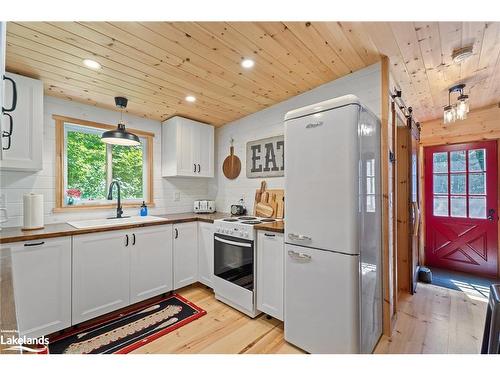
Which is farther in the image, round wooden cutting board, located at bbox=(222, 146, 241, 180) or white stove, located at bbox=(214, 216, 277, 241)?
round wooden cutting board, located at bbox=(222, 146, 241, 180)

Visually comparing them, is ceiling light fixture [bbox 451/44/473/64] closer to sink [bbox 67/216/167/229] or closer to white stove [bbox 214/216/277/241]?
white stove [bbox 214/216/277/241]

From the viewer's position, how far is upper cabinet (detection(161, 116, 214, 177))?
2916mm

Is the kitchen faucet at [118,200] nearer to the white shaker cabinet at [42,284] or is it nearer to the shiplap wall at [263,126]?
the white shaker cabinet at [42,284]

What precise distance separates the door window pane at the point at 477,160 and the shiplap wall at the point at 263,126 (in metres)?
2.35

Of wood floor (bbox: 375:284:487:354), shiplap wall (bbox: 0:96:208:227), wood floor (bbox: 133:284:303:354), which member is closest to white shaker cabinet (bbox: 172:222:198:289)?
wood floor (bbox: 133:284:303:354)

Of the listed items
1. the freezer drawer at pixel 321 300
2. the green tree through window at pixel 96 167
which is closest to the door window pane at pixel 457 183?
the freezer drawer at pixel 321 300

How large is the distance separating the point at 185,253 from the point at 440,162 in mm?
3848

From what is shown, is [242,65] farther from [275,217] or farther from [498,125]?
[498,125]

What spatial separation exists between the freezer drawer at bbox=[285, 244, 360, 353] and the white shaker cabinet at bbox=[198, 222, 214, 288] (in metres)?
1.10

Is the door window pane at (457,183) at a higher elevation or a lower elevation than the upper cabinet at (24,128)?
lower

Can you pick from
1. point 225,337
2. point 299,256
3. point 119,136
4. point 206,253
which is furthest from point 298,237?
point 119,136

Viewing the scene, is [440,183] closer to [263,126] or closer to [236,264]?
[263,126]

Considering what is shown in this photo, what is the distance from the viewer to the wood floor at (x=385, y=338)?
1.66 meters
